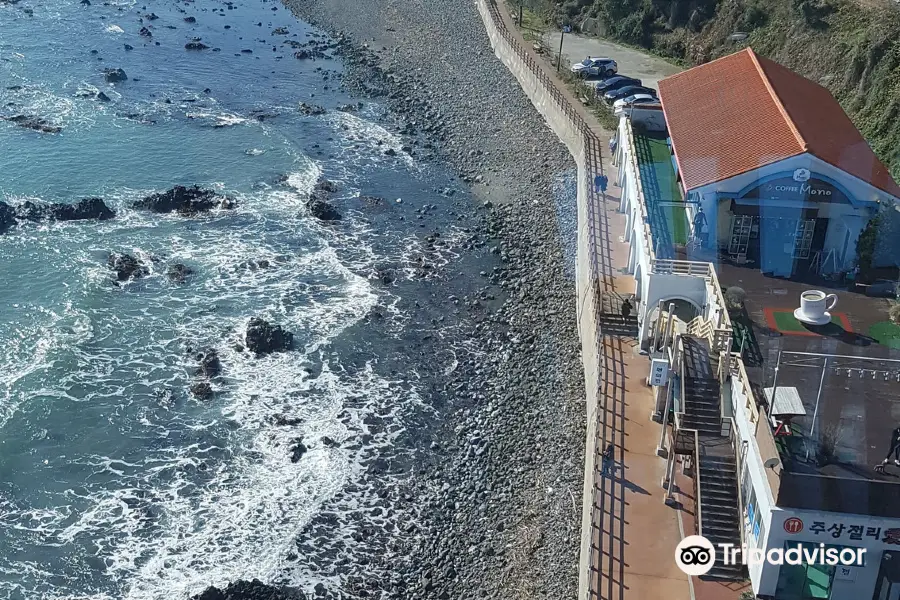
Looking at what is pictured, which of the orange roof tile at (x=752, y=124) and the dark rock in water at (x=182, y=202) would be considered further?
the dark rock in water at (x=182, y=202)

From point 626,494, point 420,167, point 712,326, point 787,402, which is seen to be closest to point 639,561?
point 626,494

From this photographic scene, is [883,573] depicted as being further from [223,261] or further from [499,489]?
[223,261]

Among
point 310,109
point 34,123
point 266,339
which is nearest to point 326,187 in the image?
point 310,109

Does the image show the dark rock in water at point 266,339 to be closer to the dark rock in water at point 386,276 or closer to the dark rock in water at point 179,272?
the dark rock in water at point 179,272

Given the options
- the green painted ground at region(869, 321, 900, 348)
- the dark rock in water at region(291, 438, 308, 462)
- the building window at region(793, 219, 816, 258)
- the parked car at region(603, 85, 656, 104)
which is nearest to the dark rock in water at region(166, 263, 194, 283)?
the dark rock in water at region(291, 438, 308, 462)

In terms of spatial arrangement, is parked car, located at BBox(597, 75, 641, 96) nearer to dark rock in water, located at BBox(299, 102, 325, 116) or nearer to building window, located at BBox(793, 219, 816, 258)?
dark rock in water, located at BBox(299, 102, 325, 116)

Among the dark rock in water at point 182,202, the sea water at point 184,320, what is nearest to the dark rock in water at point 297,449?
the sea water at point 184,320

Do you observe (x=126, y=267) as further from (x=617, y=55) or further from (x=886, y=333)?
(x=617, y=55)

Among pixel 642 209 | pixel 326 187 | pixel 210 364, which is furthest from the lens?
pixel 326 187
